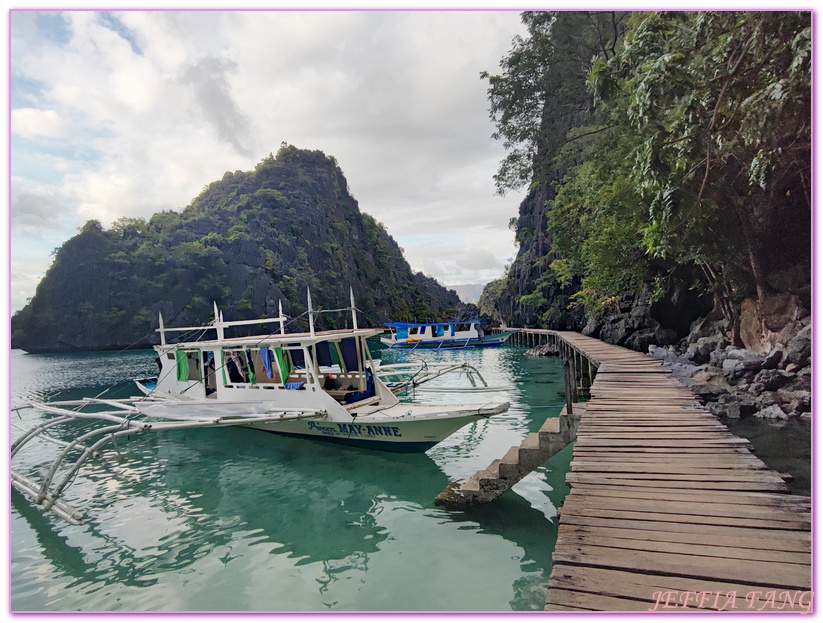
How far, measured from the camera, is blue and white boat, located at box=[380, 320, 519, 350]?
136 feet

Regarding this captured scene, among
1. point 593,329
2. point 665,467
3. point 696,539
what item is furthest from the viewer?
point 593,329

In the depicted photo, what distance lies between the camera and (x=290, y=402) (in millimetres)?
10805

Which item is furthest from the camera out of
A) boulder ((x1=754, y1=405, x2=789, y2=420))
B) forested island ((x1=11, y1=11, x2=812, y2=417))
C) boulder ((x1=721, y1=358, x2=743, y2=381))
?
boulder ((x1=721, y1=358, x2=743, y2=381))

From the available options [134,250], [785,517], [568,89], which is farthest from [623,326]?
[134,250]

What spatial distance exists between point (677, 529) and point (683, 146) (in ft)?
22.0

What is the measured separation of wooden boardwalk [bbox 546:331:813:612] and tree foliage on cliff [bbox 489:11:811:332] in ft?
13.4

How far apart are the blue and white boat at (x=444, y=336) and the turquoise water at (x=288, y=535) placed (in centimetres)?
2944

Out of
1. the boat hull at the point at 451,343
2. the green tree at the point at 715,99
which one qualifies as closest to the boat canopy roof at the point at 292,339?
the green tree at the point at 715,99

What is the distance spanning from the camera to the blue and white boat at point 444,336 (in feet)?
136

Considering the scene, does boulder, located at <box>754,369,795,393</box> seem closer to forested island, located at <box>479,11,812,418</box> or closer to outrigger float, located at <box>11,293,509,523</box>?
forested island, located at <box>479,11,812,418</box>

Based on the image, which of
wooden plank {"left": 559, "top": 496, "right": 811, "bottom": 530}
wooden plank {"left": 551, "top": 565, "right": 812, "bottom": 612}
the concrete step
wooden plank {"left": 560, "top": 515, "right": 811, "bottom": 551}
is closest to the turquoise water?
the concrete step

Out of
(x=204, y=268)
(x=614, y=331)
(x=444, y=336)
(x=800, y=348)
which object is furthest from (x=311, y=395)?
(x=204, y=268)

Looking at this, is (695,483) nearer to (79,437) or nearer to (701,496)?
(701,496)

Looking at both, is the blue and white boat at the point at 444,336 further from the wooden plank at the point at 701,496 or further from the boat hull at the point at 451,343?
the wooden plank at the point at 701,496
